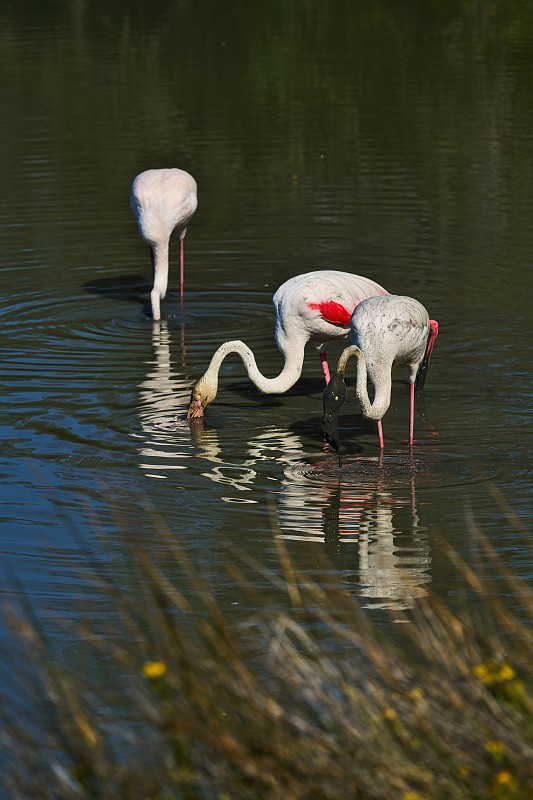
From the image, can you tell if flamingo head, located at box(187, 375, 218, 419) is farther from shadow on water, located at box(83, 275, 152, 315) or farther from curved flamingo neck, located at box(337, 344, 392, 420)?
shadow on water, located at box(83, 275, 152, 315)

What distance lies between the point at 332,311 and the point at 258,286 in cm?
417

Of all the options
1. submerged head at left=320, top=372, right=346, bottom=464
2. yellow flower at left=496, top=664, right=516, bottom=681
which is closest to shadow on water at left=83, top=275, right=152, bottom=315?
submerged head at left=320, top=372, right=346, bottom=464

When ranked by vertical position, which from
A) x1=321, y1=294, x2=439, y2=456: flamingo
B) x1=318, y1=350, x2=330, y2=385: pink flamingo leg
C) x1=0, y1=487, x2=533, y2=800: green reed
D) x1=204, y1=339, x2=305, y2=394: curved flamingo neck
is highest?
x1=0, y1=487, x2=533, y2=800: green reed

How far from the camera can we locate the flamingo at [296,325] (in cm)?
991

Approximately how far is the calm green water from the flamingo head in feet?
0.42

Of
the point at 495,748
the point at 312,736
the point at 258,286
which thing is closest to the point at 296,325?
the point at 258,286

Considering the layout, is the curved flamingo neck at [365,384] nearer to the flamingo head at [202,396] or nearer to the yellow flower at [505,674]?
the flamingo head at [202,396]


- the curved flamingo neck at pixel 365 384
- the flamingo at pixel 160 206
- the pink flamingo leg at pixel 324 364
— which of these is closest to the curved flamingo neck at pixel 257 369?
the pink flamingo leg at pixel 324 364

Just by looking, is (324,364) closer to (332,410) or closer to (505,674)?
(332,410)

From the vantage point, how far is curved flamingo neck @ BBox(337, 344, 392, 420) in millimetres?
8891

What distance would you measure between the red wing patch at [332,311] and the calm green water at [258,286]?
720 millimetres

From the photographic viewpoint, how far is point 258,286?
14.1 m

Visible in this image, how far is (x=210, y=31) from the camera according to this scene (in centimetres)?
3269

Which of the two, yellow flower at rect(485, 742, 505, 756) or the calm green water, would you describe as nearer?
yellow flower at rect(485, 742, 505, 756)
